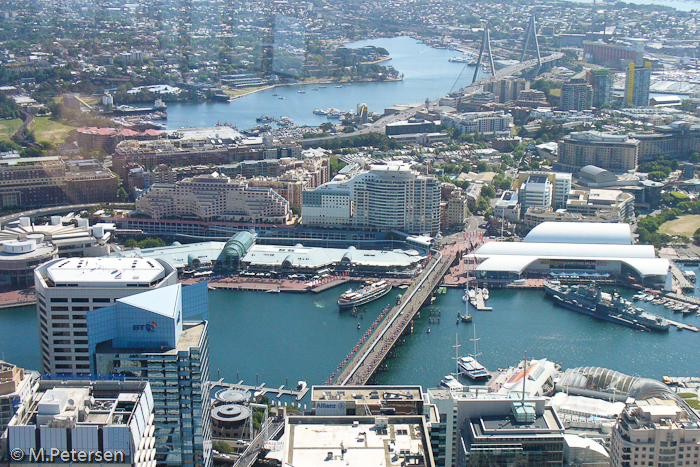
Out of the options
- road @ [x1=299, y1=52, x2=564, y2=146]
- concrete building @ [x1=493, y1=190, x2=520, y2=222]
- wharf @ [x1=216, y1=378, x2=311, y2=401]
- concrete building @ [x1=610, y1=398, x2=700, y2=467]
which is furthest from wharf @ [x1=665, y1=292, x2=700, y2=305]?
road @ [x1=299, y1=52, x2=564, y2=146]

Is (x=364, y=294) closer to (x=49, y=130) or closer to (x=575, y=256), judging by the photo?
(x=575, y=256)

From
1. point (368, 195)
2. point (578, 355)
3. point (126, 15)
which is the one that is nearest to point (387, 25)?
point (126, 15)

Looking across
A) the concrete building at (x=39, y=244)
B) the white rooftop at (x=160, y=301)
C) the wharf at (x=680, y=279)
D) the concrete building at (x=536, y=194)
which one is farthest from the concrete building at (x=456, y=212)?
the white rooftop at (x=160, y=301)

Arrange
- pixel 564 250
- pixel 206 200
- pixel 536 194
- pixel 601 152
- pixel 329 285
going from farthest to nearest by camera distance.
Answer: pixel 601 152
pixel 536 194
pixel 206 200
pixel 564 250
pixel 329 285

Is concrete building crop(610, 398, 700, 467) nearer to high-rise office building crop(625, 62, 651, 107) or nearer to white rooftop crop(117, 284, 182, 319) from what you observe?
white rooftop crop(117, 284, 182, 319)

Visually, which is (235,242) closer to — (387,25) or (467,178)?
(467,178)

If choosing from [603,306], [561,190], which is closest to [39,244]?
[603,306]
